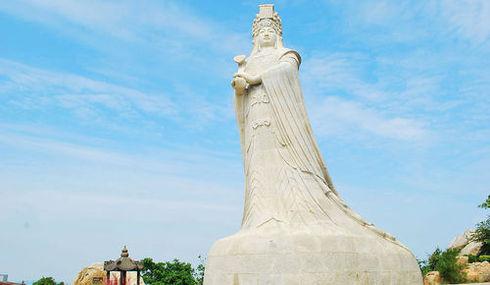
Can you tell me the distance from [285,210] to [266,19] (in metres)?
4.43

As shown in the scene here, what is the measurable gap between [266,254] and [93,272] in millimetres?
15532

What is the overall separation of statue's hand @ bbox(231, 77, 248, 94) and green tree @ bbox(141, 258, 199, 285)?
1590 centimetres

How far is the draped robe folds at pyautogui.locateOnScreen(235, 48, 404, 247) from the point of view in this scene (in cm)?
1030

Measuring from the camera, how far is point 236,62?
472 inches

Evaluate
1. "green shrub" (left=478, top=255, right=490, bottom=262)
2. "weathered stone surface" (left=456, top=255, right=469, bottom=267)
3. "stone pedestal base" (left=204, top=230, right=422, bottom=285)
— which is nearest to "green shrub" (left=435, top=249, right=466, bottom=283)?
"weathered stone surface" (left=456, top=255, right=469, bottom=267)

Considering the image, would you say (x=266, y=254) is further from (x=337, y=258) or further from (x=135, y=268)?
(x=135, y=268)

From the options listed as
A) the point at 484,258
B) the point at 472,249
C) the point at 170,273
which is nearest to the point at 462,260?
the point at 484,258

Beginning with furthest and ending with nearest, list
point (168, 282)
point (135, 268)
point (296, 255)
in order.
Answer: point (168, 282), point (135, 268), point (296, 255)

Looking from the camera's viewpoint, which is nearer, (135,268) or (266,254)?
(266,254)

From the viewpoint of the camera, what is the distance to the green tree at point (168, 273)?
25938 millimetres

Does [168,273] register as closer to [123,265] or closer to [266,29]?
[123,265]

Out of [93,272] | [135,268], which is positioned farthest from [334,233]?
[93,272]

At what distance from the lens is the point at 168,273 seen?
1047 inches

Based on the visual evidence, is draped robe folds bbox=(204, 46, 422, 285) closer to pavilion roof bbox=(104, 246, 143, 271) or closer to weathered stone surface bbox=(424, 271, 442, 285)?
pavilion roof bbox=(104, 246, 143, 271)
